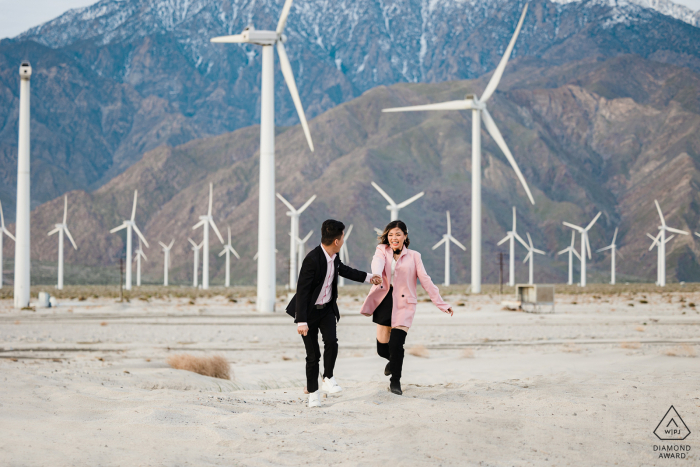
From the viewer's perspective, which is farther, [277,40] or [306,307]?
[277,40]

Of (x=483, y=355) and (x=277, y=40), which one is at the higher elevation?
(x=277, y=40)

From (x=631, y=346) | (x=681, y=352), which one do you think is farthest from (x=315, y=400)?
(x=631, y=346)

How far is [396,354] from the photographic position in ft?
34.8

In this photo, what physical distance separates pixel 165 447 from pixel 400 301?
405 cm

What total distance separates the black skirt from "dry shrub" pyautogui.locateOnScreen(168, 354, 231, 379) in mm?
5477

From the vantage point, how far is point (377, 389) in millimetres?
11125

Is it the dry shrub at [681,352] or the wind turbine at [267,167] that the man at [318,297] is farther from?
the wind turbine at [267,167]

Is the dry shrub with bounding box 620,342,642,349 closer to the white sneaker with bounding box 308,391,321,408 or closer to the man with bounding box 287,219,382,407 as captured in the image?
the man with bounding box 287,219,382,407

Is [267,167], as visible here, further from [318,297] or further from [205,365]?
[318,297]

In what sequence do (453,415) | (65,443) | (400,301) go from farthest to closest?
(400,301)
(453,415)
(65,443)

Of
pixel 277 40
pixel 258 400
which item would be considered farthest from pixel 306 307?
pixel 277 40

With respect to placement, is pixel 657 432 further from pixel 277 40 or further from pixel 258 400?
pixel 277 40

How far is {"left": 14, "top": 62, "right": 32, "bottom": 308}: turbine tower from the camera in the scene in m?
41.2

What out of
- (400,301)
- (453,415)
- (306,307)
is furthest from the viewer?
(400,301)
